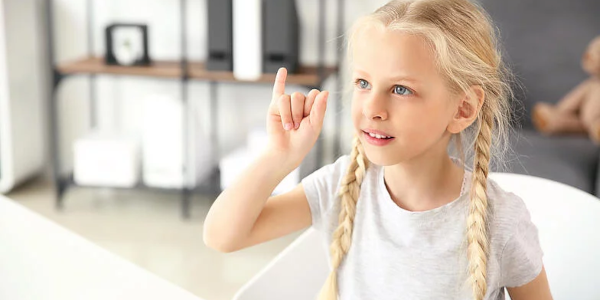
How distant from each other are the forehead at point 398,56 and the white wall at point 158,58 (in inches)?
73.7

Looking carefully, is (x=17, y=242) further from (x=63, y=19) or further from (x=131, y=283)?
(x=63, y=19)

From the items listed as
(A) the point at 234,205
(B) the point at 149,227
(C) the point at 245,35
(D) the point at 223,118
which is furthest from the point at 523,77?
(A) the point at 234,205

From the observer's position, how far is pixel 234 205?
1.05 m

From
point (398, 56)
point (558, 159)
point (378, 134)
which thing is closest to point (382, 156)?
point (378, 134)

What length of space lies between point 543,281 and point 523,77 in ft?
5.26

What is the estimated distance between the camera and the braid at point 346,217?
1.13 m

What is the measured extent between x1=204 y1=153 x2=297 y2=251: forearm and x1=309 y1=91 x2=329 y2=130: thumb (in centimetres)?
6

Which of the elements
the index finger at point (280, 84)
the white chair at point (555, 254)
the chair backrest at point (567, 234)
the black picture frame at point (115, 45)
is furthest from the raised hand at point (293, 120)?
the black picture frame at point (115, 45)

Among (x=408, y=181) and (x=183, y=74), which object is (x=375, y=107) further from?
(x=183, y=74)

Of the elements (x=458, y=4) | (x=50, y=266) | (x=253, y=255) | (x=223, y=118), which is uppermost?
(x=458, y=4)

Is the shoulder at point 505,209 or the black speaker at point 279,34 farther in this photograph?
the black speaker at point 279,34

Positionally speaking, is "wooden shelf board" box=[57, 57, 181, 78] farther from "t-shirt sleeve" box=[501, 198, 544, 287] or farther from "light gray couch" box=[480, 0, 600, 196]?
"t-shirt sleeve" box=[501, 198, 544, 287]

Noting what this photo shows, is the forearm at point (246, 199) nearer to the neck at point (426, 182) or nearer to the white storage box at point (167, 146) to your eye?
the neck at point (426, 182)

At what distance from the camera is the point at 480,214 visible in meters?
1.04
